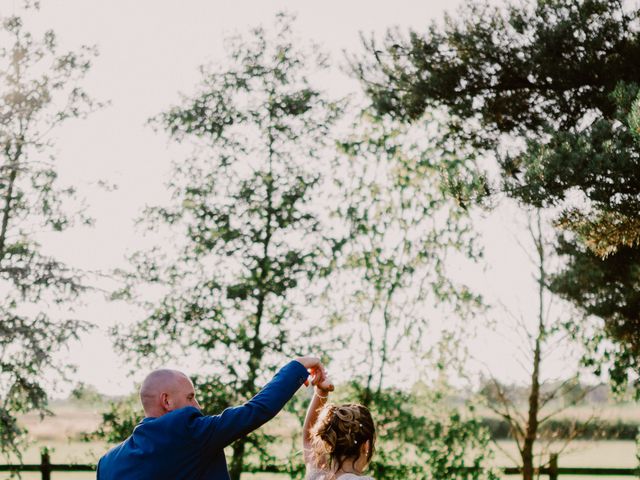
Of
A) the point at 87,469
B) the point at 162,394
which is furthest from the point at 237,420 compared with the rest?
the point at 87,469

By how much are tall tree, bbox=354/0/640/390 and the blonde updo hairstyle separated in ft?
18.1

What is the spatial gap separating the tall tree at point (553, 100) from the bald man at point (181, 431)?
19.7 ft

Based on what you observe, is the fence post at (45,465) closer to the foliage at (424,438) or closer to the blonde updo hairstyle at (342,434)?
the foliage at (424,438)

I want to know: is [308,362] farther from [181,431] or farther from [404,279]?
[404,279]

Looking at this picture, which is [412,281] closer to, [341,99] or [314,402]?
[341,99]

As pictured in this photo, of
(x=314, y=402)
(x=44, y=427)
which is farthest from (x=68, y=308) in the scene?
(x=314, y=402)

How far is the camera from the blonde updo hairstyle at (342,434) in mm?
3193

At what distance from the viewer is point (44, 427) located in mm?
13617

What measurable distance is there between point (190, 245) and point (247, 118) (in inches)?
90.0

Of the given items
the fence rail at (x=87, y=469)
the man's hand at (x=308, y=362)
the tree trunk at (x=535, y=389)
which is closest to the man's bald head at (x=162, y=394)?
the man's hand at (x=308, y=362)

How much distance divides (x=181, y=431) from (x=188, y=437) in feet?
0.10

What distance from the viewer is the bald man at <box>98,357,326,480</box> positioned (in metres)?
2.79

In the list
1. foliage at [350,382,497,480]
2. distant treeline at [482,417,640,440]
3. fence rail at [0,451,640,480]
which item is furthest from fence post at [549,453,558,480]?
foliage at [350,382,497,480]

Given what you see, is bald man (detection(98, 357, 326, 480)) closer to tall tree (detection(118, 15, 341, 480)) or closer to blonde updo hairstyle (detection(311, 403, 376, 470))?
blonde updo hairstyle (detection(311, 403, 376, 470))
